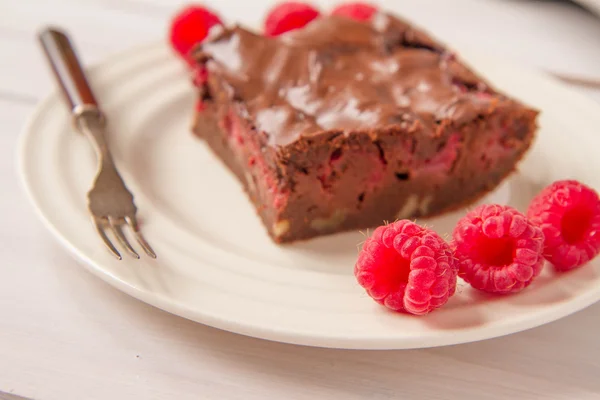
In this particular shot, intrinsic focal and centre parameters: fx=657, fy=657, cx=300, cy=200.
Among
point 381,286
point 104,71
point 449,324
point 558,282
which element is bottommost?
point 558,282

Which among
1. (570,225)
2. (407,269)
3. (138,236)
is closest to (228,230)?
(138,236)

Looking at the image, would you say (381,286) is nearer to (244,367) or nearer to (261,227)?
(244,367)

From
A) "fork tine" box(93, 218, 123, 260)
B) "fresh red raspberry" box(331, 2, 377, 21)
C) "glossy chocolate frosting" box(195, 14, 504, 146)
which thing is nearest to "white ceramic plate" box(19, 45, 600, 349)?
"fork tine" box(93, 218, 123, 260)

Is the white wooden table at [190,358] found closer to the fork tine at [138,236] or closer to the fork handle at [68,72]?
the fork tine at [138,236]

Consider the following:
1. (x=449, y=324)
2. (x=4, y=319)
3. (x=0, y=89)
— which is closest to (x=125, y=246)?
(x=4, y=319)

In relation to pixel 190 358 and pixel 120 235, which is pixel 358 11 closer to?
pixel 120 235

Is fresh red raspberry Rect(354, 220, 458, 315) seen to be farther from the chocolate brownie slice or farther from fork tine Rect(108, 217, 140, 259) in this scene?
fork tine Rect(108, 217, 140, 259)

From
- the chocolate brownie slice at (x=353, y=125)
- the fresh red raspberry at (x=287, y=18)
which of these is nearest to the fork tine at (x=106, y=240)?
the chocolate brownie slice at (x=353, y=125)
